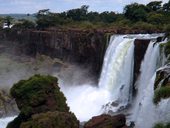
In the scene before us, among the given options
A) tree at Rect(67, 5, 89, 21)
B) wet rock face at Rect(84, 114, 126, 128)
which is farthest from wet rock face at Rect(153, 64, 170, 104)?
tree at Rect(67, 5, 89, 21)

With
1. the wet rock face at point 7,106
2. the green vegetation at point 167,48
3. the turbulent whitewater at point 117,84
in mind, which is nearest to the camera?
the green vegetation at point 167,48

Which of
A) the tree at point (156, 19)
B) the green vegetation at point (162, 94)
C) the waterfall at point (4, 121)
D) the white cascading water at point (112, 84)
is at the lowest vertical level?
the waterfall at point (4, 121)

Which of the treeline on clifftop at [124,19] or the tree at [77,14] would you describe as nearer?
the treeline on clifftop at [124,19]

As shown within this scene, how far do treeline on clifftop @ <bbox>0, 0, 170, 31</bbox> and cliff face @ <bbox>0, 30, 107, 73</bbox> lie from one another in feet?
12.8

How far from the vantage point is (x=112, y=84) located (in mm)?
44094

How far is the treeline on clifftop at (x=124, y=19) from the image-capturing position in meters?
56.0

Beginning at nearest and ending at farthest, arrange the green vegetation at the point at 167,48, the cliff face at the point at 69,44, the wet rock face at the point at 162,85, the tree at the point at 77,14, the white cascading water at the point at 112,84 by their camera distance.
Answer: the wet rock face at the point at 162,85, the green vegetation at the point at 167,48, the white cascading water at the point at 112,84, the cliff face at the point at 69,44, the tree at the point at 77,14

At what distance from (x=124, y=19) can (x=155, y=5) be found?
7.12 metres

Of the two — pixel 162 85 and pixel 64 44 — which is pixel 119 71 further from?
pixel 162 85

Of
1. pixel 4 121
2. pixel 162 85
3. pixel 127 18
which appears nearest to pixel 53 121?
pixel 162 85

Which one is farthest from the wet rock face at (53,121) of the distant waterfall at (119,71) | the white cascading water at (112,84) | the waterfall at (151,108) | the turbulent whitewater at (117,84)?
the distant waterfall at (119,71)

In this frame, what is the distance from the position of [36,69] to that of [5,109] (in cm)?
1658

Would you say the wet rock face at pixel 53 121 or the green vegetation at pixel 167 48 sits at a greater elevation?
the green vegetation at pixel 167 48

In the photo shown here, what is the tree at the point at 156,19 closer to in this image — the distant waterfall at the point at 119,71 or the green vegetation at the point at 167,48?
the distant waterfall at the point at 119,71
